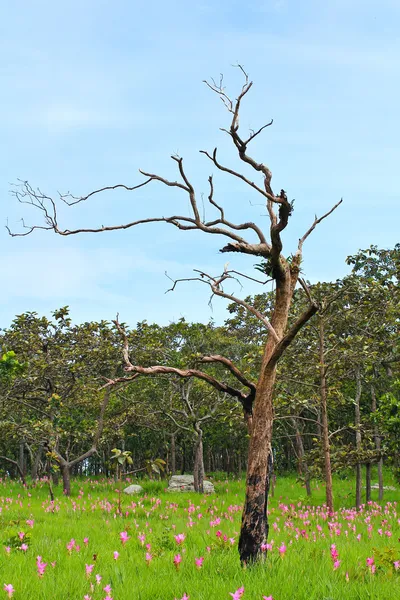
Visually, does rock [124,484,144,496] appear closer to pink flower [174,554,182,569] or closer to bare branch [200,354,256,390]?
pink flower [174,554,182,569]

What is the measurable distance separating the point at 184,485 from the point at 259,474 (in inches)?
765

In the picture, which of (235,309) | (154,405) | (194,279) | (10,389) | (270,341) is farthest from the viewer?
(235,309)

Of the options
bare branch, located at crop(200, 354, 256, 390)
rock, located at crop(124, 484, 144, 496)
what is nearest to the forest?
bare branch, located at crop(200, 354, 256, 390)

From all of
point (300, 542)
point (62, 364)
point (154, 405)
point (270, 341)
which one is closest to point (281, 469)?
point (154, 405)

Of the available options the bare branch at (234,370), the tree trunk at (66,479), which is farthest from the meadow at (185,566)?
the tree trunk at (66,479)

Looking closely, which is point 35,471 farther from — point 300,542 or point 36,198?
point 36,198

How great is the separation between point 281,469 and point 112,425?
1792 cm

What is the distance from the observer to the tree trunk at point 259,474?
654 cm

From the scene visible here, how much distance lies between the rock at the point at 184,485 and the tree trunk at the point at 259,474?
58.3 ft

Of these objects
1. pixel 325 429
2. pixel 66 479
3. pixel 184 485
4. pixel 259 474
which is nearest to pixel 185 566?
pixel 259 474

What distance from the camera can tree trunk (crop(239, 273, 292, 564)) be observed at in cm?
654

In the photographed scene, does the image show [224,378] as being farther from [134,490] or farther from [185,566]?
[185,566]

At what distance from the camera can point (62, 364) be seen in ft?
67.9

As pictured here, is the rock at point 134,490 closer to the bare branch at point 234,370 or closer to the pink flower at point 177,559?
the pink flower at point 177,559
